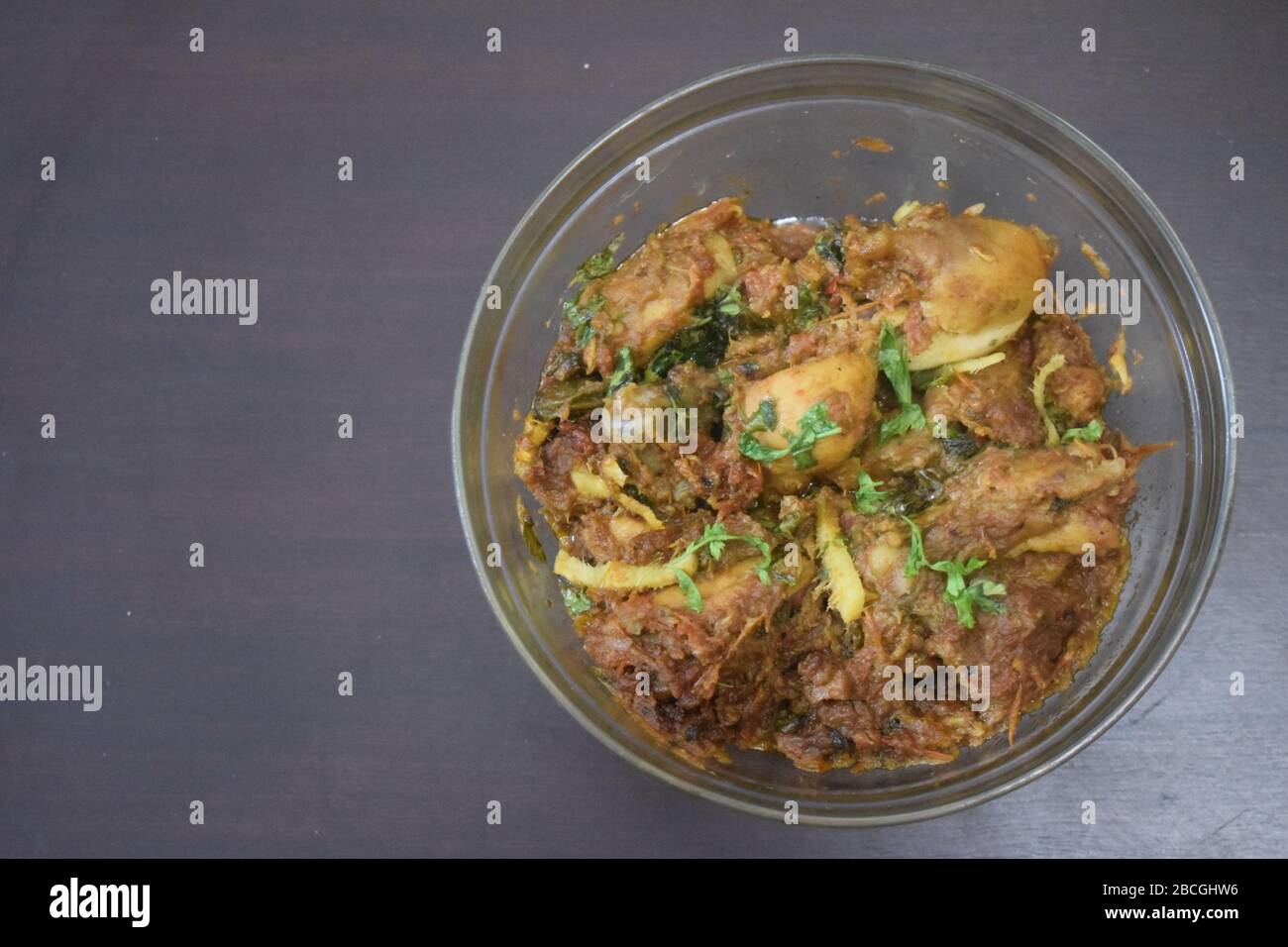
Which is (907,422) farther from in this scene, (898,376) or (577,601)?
(577,601)

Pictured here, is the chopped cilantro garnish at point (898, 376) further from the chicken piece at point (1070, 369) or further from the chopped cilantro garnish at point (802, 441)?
the chicken piece at point (1070, 369)

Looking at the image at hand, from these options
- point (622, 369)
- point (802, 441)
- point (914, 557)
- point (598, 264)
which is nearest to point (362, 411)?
point (598, 264)

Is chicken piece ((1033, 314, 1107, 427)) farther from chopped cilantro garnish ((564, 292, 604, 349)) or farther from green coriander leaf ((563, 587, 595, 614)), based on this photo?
green coriander leaf ((563, 587, 595, 614))

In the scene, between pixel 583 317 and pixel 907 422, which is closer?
pixel 907 422

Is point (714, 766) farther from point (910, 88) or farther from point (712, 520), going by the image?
point (910, 88)

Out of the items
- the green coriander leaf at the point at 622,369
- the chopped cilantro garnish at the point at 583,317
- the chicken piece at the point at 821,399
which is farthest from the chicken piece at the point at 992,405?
the chopped cilantro garnish at the point at 583,317

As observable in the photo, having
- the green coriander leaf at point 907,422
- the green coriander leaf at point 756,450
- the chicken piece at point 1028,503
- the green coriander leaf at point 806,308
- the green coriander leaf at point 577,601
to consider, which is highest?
the green coriander leaf at point 806,308
